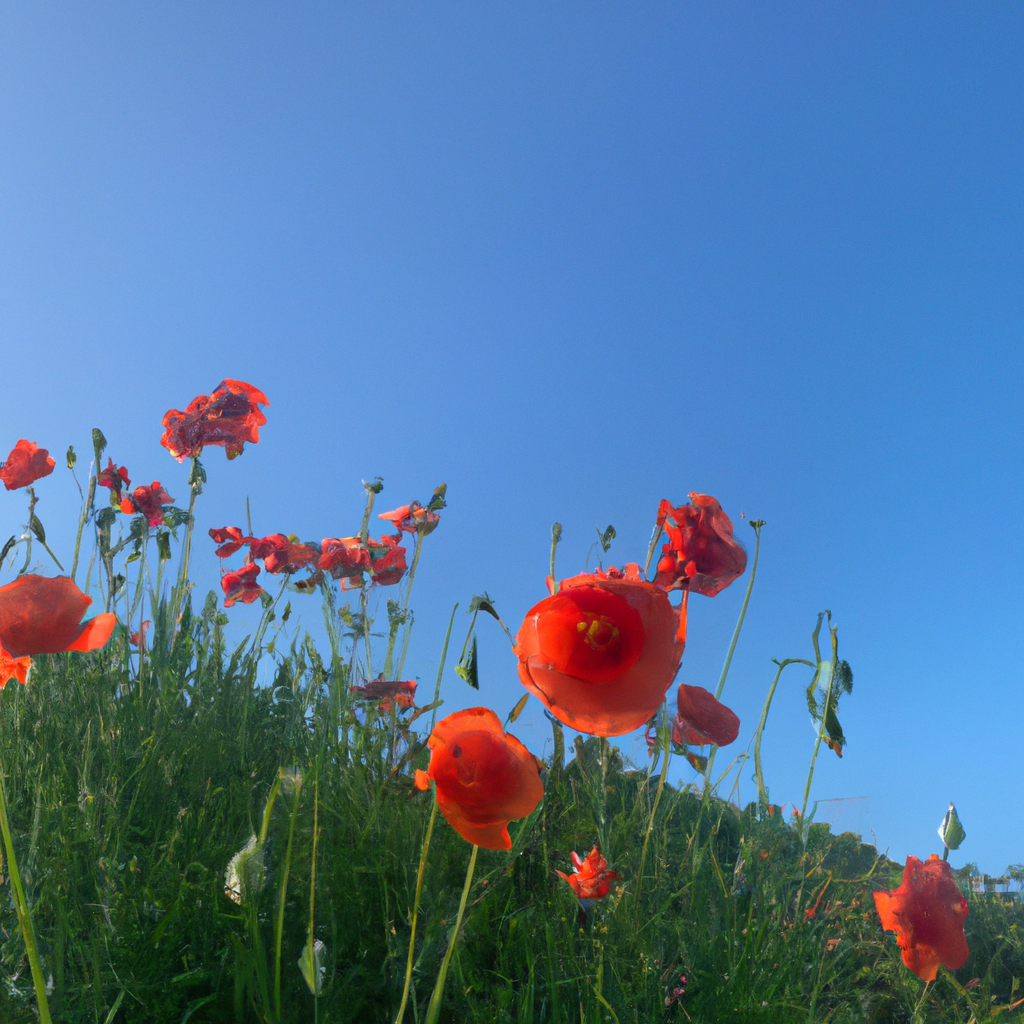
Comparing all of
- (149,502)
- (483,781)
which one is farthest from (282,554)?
(483,781)

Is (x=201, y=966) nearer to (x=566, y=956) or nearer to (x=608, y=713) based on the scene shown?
(x=566, y=956)

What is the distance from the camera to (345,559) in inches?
117

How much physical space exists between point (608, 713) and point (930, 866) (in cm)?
169

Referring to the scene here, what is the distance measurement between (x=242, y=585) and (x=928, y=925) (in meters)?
2.97

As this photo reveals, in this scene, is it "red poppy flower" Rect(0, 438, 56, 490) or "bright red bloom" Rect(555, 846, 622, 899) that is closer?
"bright red bloom" Rect(555, 846, 622, 899)

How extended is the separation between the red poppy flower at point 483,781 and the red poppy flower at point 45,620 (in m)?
0.54

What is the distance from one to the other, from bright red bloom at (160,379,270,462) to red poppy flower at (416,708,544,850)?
7.18 feet

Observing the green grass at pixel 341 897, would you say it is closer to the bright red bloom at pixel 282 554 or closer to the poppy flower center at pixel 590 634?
the poppy flower center at pixel 590 634

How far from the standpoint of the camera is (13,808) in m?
2.06

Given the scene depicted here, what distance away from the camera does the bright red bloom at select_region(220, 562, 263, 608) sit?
3564mm

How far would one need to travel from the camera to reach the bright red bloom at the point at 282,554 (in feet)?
10.4

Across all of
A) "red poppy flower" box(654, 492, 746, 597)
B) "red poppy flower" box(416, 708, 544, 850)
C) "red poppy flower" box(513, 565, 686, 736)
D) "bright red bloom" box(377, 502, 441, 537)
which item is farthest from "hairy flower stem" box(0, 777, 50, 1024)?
"bright red bloom" box(377, 502, 441, 537)

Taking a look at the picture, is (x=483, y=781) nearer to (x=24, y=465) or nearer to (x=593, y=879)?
(x=593, y=879)

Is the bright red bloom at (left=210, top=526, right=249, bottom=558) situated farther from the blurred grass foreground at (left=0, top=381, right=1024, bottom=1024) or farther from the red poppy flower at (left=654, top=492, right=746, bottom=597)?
the red poppy flower at (left=654, top=492, right=746, bottom=597)
